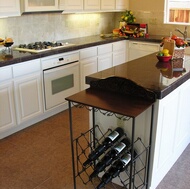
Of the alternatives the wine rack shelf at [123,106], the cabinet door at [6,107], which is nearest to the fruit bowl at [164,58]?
the wine rack shelf at [123,106]

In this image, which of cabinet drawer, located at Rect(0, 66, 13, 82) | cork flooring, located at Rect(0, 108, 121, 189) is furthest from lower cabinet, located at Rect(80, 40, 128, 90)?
cabinet drawer, located at Rect(0, 66, 13, 82)

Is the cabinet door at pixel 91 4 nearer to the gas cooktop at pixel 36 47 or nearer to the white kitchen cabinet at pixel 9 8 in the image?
the gas cooktop at pixel 36 47

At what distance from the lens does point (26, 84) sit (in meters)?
3.25

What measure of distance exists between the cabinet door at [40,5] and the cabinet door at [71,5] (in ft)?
0.48

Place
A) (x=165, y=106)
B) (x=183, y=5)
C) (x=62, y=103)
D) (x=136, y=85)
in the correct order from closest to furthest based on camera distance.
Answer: (x=136, y=85) < (x=165, y=106) < (x=62, y=103) < (x=183, y=5)

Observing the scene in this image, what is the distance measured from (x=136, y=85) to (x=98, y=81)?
13.4 inches

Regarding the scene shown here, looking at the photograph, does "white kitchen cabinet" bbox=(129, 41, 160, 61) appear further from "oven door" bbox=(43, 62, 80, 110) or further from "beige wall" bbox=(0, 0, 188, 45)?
"oven door" bbox=(43, 62, 80, 110)

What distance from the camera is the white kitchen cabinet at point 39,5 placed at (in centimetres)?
333

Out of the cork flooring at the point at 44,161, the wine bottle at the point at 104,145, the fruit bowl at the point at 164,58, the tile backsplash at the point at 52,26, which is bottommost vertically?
the cork flooring at the point at 44,161

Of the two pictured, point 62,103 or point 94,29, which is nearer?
point 62,103

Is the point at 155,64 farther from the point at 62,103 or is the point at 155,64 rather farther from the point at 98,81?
the point at 62,103

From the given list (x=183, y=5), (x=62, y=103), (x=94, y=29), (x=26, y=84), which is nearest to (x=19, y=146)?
(x=26, y=84)

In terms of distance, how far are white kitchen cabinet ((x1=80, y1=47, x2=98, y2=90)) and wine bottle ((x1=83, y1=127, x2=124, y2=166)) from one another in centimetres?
208

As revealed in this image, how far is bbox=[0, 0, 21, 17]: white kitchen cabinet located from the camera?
3100mm
